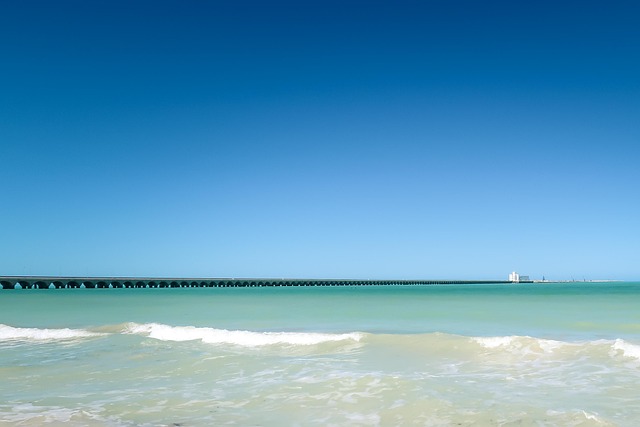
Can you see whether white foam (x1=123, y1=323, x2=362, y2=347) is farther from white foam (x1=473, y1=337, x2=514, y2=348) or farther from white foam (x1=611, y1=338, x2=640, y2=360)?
white foam (x1=611, y1=338, x2=640, y2=360)

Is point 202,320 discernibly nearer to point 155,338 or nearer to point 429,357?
point 155,338

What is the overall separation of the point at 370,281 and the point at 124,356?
524ft

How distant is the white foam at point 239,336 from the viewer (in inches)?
642

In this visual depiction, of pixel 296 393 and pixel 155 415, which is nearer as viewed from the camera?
pixel 155 415

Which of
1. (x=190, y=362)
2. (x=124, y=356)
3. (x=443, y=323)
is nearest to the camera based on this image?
(x=190, y=362)

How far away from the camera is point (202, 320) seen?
26.2 metres

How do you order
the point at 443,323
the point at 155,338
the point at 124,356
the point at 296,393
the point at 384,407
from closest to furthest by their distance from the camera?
the point at 384,407
the point at 296,393
the point at 124,356
the point at 155,338
the point at 443,323

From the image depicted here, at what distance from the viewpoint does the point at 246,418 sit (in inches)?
300

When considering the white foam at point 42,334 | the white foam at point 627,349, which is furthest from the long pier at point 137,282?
the white foam at point 627,349

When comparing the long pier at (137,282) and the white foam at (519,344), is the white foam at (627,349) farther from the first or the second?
the long pier at (137,282)

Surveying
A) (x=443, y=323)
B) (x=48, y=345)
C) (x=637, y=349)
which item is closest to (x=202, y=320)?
(x=48, y=345)

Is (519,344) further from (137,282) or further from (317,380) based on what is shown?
(137,282)

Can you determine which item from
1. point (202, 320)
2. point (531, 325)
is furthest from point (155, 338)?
point (531, 325)

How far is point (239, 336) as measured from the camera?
57.9 feet
